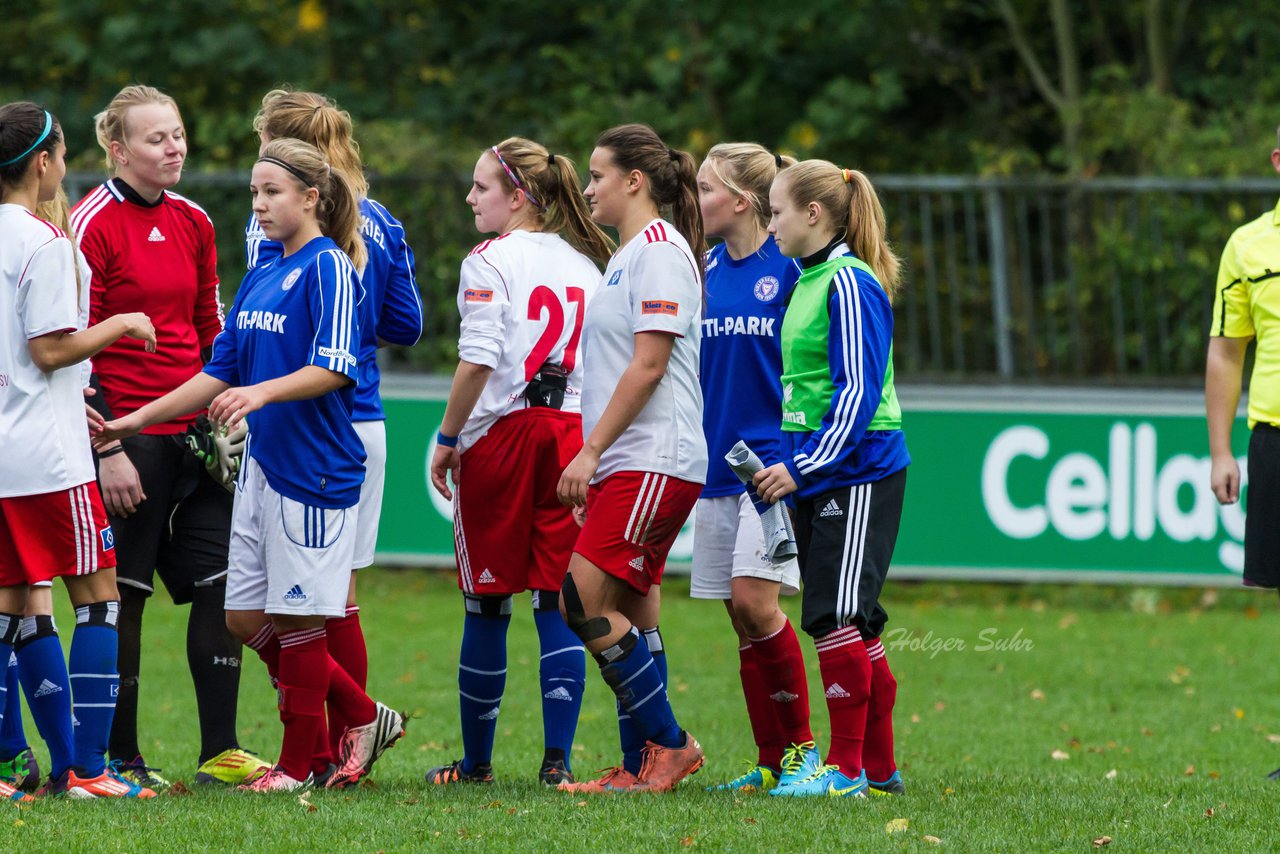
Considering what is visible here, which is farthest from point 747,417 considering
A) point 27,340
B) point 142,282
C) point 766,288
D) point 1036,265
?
point 1036,265

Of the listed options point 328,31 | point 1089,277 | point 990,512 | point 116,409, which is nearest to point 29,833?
point 116,409

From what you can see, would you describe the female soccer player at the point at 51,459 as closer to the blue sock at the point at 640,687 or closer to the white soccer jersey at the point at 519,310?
the white soccer jersey at the point at 519,310

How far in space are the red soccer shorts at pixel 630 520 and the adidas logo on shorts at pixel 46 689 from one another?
1.63 meters

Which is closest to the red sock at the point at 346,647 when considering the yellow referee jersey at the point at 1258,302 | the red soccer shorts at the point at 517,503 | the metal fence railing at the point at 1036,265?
the red soccer shorts at the point at 517,503

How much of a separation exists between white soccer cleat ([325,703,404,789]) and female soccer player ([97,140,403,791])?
0.20 meters

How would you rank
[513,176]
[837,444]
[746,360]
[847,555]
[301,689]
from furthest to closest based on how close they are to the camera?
[513,176]
[746,360]
[301,689]
[847,555]
[837,444]

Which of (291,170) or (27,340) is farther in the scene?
(291,170)

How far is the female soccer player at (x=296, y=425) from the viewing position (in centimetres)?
544

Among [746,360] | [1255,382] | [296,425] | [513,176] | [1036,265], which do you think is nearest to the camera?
[296,425]

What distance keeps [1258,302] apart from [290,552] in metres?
3.49

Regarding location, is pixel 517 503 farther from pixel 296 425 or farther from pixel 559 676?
pixel 296 425

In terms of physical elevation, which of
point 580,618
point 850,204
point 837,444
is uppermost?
point 850,204

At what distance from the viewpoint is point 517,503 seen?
584 centimetres

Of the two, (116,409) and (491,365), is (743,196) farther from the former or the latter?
(116,409)
